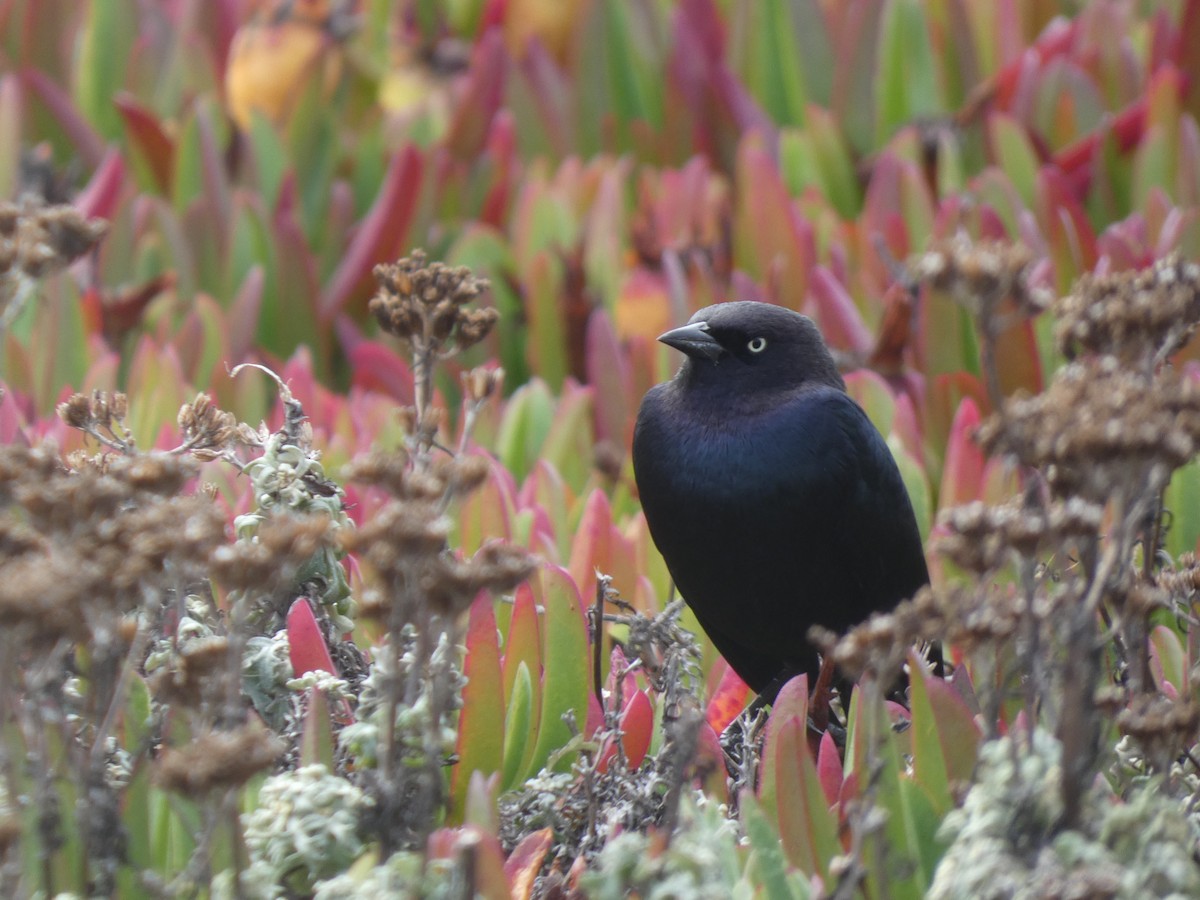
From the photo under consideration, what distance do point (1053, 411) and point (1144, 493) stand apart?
5.3 inches

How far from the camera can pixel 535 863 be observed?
5.74 ft

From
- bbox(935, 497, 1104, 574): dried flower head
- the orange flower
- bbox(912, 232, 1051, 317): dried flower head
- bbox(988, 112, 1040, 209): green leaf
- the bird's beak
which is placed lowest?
bbox(935, 497, 1104, 574): dried flower head

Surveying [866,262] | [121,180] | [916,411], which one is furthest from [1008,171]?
[121,180]

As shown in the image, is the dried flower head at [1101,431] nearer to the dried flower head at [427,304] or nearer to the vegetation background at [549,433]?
the vegetation background at [549,433]

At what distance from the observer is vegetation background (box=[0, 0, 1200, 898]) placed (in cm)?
148

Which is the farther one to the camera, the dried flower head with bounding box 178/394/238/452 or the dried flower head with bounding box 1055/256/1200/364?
the dried flower head with bounding box 178/394/238/452

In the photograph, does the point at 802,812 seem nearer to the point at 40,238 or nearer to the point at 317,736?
the point at 317,736

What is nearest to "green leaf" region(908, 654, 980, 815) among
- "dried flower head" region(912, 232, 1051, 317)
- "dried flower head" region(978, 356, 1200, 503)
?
"dried flower head" region(978, 356, 1200, 503)

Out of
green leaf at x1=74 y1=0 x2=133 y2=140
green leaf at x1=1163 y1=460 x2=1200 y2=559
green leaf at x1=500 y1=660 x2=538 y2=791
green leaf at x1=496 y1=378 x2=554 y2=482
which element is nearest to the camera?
green leaf at x1=500 y1=660 x2=538 y2=791

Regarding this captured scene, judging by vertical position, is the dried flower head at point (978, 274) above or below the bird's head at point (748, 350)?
below

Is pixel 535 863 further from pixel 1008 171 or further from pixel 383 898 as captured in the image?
pixel 1008 171

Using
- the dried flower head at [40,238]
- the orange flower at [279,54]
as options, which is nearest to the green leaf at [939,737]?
the dried flower head at [40,238]

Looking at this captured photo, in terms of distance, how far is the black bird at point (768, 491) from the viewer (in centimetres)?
263

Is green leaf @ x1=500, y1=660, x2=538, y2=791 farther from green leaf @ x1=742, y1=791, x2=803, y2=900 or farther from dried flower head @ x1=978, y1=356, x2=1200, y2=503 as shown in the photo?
dried flower head @ x1=978, y1=356, x2=1200, y2=503
